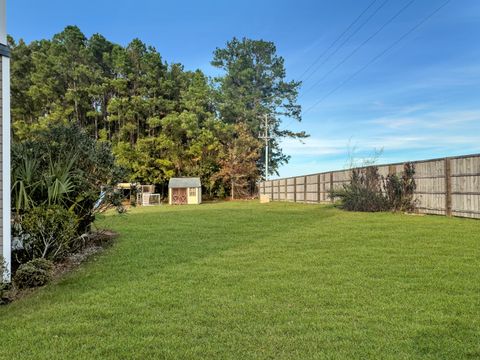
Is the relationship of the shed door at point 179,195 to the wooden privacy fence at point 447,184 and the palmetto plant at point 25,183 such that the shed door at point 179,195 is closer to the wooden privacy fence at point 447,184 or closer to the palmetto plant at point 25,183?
the wooden privacy fence at point 447,184

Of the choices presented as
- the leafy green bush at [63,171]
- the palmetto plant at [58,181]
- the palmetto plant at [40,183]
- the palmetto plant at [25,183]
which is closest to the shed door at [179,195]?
the leafy green bush at [63,171]

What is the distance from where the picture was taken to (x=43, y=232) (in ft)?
18.4

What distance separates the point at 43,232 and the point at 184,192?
82.7 feet

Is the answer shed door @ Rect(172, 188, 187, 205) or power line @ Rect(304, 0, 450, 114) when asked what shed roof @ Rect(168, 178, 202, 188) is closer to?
shed door @ Rect(172, 188, 187, 205)

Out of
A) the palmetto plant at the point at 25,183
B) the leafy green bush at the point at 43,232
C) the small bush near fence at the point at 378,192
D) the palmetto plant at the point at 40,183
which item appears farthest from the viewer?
the small bush near fence at the point at 378,192

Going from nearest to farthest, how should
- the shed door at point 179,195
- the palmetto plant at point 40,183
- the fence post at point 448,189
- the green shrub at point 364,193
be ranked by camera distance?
the palmetto plant at point 40,183
the fence post at point 448,189
the green shrub at point 364,193
the shed door at point 179,195

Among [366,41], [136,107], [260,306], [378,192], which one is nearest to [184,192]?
[136,107]

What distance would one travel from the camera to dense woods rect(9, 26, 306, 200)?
34.2 m

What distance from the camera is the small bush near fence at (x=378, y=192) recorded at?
14180mm

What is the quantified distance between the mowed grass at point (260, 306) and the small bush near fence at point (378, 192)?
7.62 m

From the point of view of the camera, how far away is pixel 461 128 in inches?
574

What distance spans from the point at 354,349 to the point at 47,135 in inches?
262

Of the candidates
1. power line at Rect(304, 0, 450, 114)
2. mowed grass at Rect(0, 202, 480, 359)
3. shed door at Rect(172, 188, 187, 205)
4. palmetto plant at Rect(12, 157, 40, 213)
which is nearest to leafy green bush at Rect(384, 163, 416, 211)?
power line at Rect(304, 0, 450, 114)

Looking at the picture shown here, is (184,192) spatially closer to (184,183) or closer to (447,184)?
(184,183)
